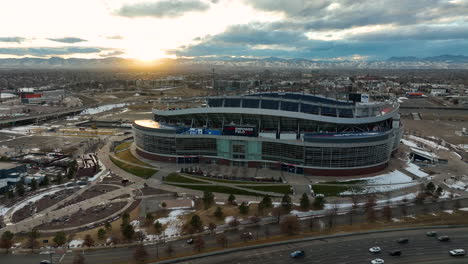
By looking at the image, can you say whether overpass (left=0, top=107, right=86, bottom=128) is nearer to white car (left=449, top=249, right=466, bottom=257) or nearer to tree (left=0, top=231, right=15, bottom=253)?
tree (left=0, top=231, right=15, bottom=253)

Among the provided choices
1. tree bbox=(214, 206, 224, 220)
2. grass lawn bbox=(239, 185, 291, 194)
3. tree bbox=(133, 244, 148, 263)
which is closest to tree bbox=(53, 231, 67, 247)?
tree bbox=(133, 244, 148, 263)

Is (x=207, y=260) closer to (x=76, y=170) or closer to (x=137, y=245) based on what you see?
(x=137, y=245)

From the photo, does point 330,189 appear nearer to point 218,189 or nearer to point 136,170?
point 218,189

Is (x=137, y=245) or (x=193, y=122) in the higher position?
(x=193, y=122)

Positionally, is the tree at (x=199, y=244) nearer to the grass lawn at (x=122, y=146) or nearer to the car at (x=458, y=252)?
the car at (x=458, y=252)

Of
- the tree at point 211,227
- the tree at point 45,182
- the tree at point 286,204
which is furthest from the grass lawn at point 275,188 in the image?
the tree at point 45,182

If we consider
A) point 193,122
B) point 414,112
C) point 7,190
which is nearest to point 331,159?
point 193,122
